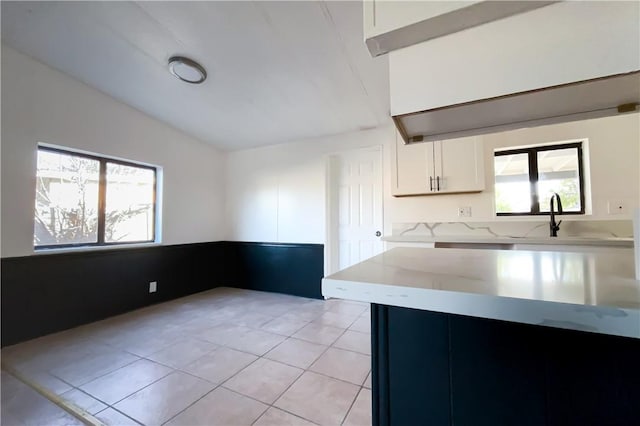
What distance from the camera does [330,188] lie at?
356 centimetres

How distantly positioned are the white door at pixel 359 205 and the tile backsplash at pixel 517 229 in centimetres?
37

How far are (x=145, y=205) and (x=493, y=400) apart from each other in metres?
3.80

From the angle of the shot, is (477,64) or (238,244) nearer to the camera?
(477,64)

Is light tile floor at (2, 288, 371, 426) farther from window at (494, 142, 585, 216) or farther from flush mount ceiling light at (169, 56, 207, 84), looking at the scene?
flush mount ceiling light at (169, 56, 207, 84)

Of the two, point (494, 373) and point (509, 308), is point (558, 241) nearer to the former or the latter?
point (494, 373)

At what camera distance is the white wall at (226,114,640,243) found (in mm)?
2279

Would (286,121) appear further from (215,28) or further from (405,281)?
(405,281)

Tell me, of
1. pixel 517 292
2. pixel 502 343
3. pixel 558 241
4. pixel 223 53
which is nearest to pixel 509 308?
pixel 517 292

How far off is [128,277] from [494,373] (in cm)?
356

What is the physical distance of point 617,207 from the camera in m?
2.28

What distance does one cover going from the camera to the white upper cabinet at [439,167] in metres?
2.52

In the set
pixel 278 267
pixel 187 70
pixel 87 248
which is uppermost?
pixel 187 70

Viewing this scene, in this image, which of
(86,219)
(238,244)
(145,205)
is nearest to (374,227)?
(238,244)

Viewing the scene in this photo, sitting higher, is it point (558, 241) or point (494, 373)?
point (558, 241)
